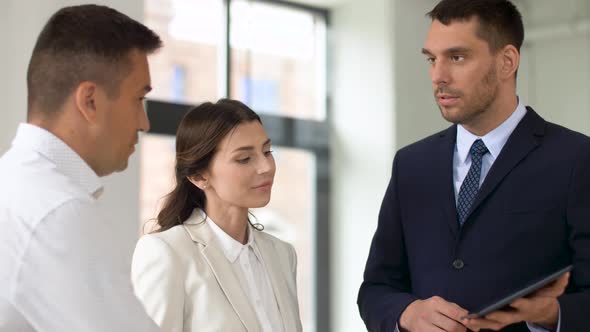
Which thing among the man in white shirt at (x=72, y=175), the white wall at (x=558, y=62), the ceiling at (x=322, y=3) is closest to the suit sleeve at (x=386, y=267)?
the man in white shirt at (x=72, y=175)

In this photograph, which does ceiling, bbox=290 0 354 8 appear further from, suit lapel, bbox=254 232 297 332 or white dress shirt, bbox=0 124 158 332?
white dress shirt, bbox=0 124 158 332

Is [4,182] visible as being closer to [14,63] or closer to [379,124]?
[14,63]

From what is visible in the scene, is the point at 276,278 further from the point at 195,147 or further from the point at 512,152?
the point at 512,152

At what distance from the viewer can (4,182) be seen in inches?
54.4

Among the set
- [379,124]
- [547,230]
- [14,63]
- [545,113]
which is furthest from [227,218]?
[545,113]

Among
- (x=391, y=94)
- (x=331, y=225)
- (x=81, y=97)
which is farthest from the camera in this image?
(x=331, y=225)

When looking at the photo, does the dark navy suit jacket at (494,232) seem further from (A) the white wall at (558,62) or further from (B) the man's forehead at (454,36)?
(A) the white wall at (558,62)

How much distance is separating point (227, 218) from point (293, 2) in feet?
9.82

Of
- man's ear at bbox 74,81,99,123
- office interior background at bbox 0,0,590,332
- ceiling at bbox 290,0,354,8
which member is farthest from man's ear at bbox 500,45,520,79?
ceiling at bbox 290,0,354,8

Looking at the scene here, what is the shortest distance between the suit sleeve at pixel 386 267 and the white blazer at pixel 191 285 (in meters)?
0.27

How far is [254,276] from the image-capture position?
8.13 feet

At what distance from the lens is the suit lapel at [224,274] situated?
7.54ft

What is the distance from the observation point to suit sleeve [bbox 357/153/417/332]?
89.8 inches

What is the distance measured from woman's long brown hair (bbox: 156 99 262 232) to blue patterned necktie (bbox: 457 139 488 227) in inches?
26.8
